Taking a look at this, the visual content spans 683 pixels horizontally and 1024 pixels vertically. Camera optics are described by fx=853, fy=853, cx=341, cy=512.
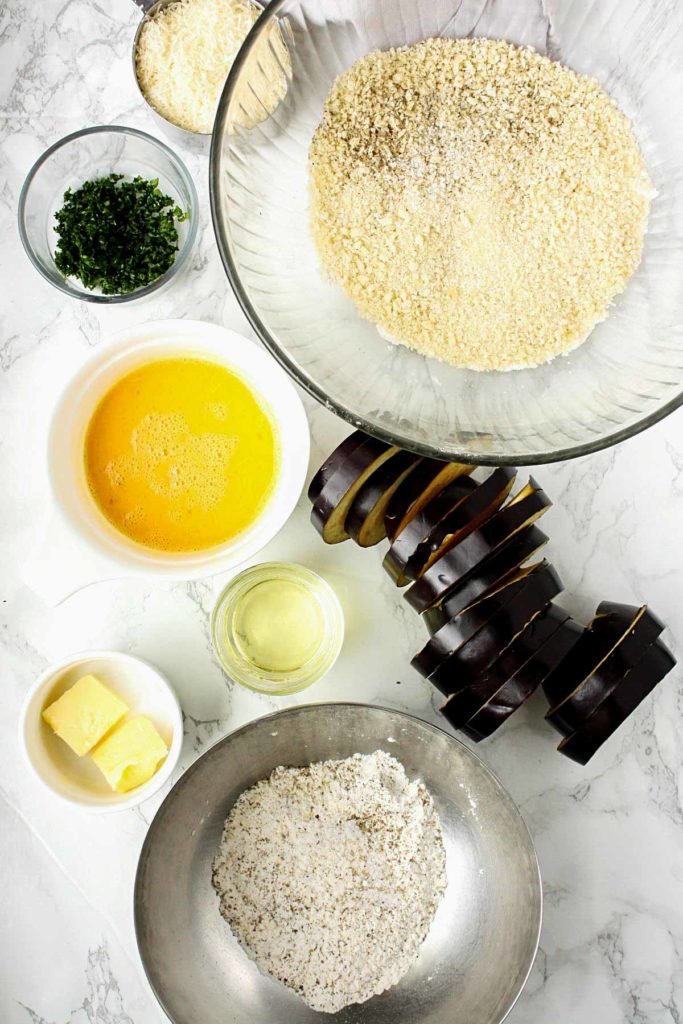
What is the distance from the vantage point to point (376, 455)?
3.46ft

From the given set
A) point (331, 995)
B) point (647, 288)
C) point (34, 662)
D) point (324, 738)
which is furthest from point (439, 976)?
point (647, 288)

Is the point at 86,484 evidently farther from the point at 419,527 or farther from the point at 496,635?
the point at 496,635

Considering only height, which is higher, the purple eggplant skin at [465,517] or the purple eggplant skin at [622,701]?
the purple eggplant skin at [465,517]

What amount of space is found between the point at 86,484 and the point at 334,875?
62 cm

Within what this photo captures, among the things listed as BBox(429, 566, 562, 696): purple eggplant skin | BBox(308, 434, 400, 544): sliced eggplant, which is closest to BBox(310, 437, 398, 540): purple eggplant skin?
BBox(308, 434, 400, 544): sliced eggplant

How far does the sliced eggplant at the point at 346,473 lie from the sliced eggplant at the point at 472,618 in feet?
0.65

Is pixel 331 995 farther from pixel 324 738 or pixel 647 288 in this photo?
pixel 647 288

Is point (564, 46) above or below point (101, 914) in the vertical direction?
above

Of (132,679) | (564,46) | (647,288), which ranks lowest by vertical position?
(132,679)

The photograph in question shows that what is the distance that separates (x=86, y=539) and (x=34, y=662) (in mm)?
278

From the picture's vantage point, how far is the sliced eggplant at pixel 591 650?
109 centimetres

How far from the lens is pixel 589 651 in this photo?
111 cm

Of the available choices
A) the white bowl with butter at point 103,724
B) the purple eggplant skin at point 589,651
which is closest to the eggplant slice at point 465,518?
the purple eggplant skin at point 589,651

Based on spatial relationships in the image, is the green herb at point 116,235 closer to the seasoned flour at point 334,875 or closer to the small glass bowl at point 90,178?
the small glass bowl at point 90,178
